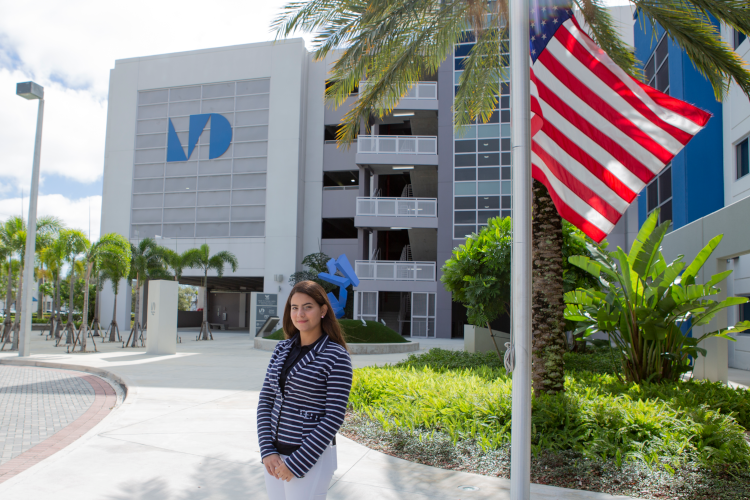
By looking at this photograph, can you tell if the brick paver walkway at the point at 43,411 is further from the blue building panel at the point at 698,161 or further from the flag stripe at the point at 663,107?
the blue building panel at the point at 698,161

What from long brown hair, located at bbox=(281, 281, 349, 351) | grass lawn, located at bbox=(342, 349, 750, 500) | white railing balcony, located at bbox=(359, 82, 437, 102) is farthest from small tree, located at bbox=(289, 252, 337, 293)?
long brown hair, located at bbox=(281, 281, 349, 351)

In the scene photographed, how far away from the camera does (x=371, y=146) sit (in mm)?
31125

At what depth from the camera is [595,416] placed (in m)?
5.38

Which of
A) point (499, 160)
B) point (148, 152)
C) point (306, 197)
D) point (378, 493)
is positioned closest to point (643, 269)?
point (378, 493)

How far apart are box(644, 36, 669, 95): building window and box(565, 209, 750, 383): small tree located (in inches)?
564

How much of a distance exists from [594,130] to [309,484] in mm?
3488

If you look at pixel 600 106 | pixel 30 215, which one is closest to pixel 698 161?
pixel 600 106

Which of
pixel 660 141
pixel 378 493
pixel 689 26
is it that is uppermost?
A: pixel 689 26

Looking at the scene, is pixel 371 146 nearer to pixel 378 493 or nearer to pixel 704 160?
pixel 704 160

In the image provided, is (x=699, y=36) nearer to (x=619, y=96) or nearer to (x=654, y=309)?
(x=654, y=309)

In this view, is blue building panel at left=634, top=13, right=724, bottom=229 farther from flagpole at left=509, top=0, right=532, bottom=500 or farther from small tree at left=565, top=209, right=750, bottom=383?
flagpole at left=509, top=0, right=532, bottom=500

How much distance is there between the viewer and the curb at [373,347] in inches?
738

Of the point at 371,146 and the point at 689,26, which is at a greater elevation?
the point at 371,146

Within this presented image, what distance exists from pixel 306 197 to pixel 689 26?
2956cm
